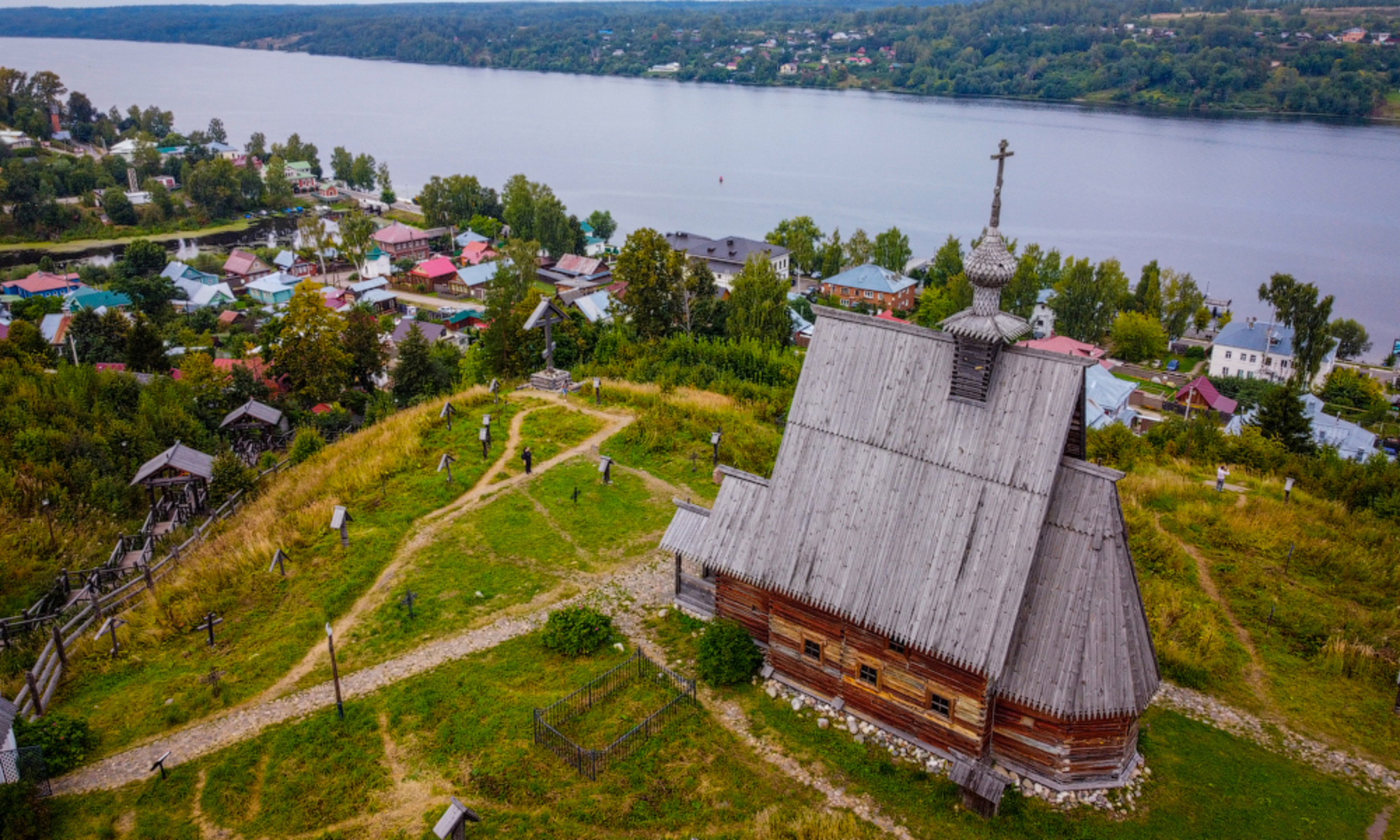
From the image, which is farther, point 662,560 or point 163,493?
point 163,493

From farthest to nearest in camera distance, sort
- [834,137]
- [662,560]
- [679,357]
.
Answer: [834,137] → [679,357] → [662,560]

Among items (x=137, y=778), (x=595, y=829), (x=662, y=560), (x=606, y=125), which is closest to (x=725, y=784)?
(x=595, y=829)

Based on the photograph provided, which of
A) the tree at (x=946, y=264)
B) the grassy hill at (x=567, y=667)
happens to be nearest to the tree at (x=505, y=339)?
the grassy hill at (x=567, y=667)

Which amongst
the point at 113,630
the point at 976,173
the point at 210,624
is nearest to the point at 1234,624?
the point at 210,624

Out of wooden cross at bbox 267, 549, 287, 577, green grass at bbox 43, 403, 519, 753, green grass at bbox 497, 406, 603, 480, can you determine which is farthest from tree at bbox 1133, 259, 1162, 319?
wooden cross at bbox 267, 549, 287, 577

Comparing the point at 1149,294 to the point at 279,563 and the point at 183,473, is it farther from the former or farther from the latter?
the point at 183,473

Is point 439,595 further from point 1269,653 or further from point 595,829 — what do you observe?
point 1269,653

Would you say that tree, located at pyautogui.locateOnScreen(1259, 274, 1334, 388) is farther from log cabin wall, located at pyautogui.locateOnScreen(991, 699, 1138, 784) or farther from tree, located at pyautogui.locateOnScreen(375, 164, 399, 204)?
tree, located at pyautogui.locateOnScreen(375, 164, 399, 204)
